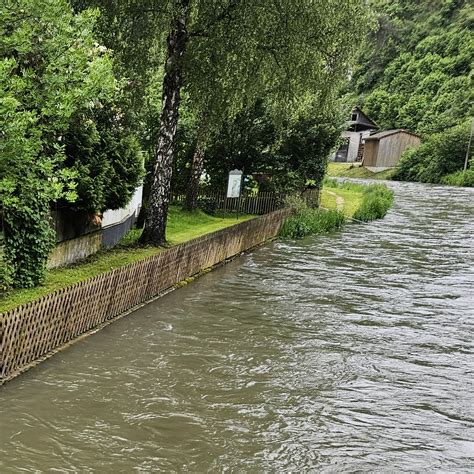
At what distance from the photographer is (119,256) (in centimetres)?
1434

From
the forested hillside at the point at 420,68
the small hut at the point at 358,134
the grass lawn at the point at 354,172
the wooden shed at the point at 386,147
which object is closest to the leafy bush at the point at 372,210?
the grass lawn at the point at 354,172

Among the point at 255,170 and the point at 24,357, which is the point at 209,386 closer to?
the point at 24,357

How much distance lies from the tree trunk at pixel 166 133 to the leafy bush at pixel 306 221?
9.40m

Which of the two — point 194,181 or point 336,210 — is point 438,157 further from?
point 194,181

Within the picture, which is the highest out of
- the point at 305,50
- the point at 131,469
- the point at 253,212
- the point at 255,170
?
the point at 305,50

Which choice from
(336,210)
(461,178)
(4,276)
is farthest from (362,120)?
(4,276)

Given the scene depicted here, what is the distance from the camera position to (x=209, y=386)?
28.3ft

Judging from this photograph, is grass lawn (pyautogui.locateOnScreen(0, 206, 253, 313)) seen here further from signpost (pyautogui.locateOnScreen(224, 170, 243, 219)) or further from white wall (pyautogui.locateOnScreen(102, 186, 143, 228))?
signpost (pyautogui.locateOnScreen(224, 170, 243, 219))

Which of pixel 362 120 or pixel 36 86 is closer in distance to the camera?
pixel 36 86

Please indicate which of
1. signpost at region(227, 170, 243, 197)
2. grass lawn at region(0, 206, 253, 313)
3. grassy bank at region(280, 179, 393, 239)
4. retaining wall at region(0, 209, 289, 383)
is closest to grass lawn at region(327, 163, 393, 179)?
grassy bank at region(280, 179, 393, 239)

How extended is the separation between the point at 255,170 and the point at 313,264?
30.1 ft

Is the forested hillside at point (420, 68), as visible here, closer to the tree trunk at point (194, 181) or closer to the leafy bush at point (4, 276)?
the tree trunk at point (194, 181)

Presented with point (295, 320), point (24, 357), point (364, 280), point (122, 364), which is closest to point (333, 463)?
point (122, 364)

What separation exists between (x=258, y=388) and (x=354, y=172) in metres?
73.1
